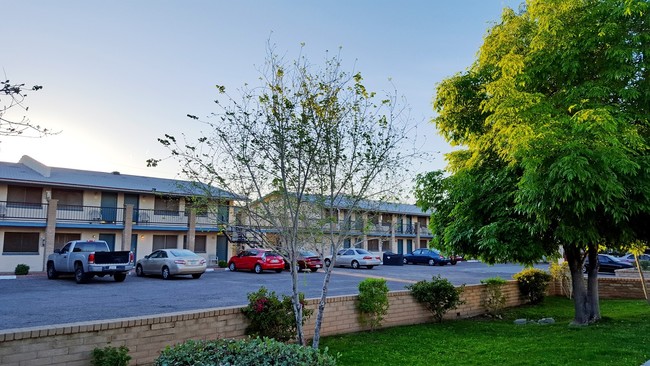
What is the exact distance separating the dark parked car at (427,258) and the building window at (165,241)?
2106cm

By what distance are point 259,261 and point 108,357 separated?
883 inches

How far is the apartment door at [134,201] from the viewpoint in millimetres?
32281

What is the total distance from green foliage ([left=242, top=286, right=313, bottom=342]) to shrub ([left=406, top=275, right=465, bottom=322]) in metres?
4.49

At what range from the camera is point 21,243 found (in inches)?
1104

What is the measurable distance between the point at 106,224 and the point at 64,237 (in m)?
2.63

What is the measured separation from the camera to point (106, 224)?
30578 millimetres

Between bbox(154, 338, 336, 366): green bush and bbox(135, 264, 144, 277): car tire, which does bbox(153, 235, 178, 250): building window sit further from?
bbox(154, 338, 336, 366): green bush

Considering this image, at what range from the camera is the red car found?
92.9 feet

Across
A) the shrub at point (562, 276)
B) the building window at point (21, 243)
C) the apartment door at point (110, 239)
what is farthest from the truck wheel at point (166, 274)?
the shrub at point (562, 276)

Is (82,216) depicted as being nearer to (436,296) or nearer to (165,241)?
(165,241)

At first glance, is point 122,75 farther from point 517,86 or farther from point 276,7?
point 517,86

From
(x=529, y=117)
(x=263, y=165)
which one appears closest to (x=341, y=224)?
(x=263, y=165)

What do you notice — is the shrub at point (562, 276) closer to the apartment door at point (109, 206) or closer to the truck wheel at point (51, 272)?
the truck wheel at point (51, 272)

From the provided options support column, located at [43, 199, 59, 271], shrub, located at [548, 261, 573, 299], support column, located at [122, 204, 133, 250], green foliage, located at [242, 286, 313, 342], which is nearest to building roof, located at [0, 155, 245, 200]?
support column, located at [122, 204, 133, 250]
